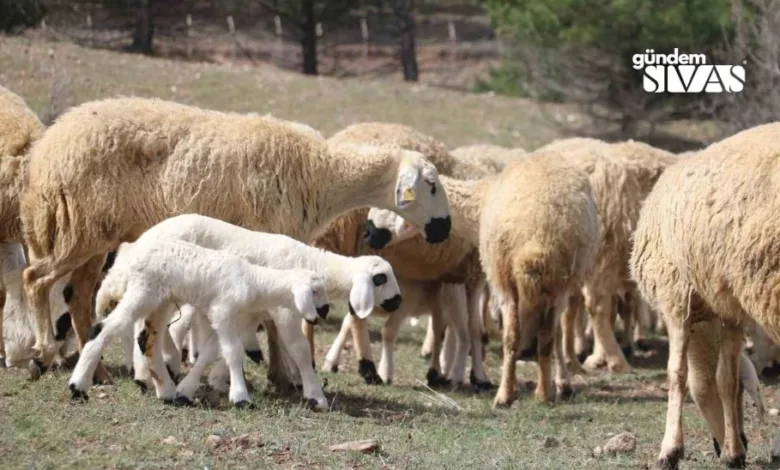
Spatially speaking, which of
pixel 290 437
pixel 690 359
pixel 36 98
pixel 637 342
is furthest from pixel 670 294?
pixel 36 98

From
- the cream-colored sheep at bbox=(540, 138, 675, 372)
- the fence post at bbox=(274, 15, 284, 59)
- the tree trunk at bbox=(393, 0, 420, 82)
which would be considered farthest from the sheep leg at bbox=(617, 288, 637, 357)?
the fence post at bbox=(274, 15, 284, 59)

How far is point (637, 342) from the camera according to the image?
15.3 metres

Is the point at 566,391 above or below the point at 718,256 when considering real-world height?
below

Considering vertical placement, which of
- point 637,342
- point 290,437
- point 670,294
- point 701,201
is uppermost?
point 701,201

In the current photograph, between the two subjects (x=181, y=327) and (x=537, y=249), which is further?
(x=537, y=249)

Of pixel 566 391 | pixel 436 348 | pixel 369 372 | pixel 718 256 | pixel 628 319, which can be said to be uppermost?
pixel 718 256

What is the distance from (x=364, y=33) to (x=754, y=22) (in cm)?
1992

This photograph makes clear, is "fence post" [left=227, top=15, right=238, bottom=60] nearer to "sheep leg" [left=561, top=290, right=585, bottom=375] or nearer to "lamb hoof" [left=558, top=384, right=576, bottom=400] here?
"sheep leg" [left=561, top=290, right=585, bottom=375]

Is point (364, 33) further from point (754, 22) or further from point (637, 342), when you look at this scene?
point (637, 342)

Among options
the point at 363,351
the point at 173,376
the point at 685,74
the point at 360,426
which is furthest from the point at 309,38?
the point at 360,426

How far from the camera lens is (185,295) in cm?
860

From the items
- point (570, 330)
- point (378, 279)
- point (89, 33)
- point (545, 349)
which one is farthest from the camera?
point (89, 33)

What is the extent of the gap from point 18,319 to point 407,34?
1018 inches

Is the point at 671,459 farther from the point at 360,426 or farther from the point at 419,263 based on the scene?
the point at 419,263
